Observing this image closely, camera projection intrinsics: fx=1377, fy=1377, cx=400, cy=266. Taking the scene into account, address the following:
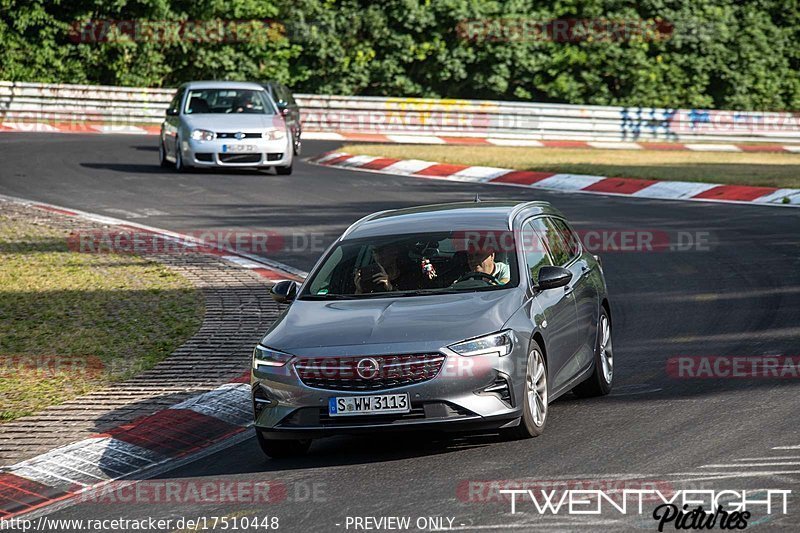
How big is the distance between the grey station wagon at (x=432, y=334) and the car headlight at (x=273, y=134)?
1496cm

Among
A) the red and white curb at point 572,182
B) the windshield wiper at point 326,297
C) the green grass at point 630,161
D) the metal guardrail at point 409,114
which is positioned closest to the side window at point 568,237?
the windshield wiper at point 326,297

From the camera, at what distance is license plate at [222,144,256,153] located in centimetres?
2511

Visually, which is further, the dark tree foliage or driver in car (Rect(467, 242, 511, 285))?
the dark tree foliage

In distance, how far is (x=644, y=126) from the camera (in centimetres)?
3988

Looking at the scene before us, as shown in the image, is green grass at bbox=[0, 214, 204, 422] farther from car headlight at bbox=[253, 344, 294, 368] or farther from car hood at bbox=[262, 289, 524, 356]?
car hood at bbox=[262, 289, 524, 356]

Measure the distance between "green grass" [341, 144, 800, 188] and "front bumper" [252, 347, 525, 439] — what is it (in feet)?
51.4

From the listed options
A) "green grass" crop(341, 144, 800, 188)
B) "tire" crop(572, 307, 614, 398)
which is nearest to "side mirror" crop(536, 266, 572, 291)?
"tire" crop(572, 307, 614, 398)

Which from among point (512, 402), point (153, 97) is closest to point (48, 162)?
point (153, 97)

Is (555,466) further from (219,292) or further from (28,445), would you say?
(219,292)

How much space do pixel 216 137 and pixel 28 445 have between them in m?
16.7

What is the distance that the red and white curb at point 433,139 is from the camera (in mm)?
36594

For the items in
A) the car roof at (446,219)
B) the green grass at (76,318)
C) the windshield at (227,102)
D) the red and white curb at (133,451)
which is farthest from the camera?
the windshield at (227,102)
